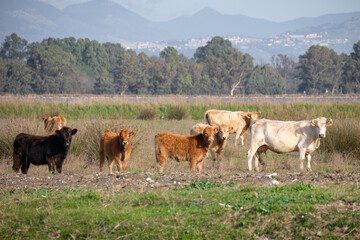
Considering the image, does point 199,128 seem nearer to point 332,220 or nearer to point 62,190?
point 62,190

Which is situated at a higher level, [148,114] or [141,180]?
[141,180]

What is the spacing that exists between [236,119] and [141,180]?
1277cm

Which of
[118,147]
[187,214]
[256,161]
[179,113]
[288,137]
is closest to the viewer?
[187,214]

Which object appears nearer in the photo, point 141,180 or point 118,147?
point 141,180

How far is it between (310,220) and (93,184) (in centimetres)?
470

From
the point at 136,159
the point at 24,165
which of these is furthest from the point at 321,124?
the point at 24,165

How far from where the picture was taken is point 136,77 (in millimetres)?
100688

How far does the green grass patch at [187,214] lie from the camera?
7.44 m

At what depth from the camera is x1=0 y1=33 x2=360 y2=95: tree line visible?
93062 millimetres

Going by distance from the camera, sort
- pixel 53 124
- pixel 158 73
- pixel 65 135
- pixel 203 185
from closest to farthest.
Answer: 1. pixel 203 185
2. pixel 65 135
3. pixel 53 124
4. pixel 158 73

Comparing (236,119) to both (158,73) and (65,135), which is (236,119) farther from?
(158,73)

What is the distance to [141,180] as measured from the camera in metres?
10.7

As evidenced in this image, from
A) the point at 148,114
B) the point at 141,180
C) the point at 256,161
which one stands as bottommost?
the point at 148,114

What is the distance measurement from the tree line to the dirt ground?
81.2 meters
